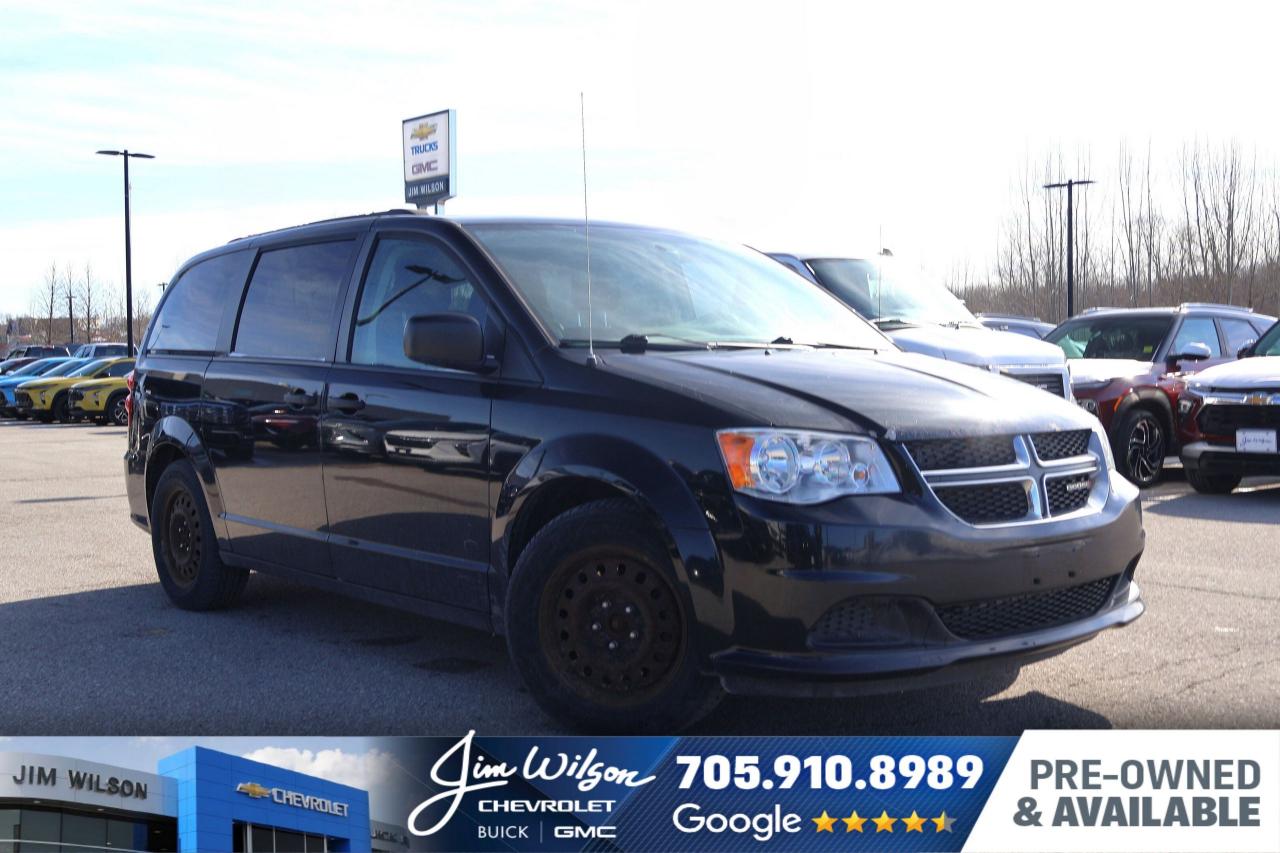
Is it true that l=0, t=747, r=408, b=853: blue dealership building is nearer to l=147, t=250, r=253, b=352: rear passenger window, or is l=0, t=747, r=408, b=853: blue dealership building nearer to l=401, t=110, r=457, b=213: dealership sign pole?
l=147, t=250, r=253, b=352: rear passenger window

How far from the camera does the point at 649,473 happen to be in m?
4.03

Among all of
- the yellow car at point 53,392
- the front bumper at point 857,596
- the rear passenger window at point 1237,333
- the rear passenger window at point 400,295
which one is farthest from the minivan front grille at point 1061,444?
the yellow car at point 53,392

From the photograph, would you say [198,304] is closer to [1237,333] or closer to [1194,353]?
[1194,353]

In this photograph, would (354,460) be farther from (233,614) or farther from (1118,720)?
(1118,720)

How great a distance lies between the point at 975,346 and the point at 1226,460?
2369mm

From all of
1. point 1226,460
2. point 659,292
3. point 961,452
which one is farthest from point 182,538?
point 1226,460

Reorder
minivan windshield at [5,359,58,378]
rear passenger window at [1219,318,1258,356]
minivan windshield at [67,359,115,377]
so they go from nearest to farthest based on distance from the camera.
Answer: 1. rear passenger window at [1219,318,1258,356]
2. minivan windshield at [67,359,115,377]
3. minivan windshield at [5,359,58,378]

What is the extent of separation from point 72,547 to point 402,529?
4.79 metres

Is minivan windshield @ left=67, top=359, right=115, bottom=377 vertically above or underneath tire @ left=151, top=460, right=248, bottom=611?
above

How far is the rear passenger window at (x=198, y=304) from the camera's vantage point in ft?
21.3

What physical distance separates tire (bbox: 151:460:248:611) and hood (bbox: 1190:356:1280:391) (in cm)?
785

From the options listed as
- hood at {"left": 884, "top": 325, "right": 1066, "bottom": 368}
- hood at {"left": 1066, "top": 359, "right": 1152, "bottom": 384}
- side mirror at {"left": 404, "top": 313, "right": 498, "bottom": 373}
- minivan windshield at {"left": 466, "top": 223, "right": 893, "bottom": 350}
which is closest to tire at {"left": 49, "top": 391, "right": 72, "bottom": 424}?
hood at {"left": 1066, "top": 359, "right": 1152, "bottom": 384}

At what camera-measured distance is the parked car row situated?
1186 inches

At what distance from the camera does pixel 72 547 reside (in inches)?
349
